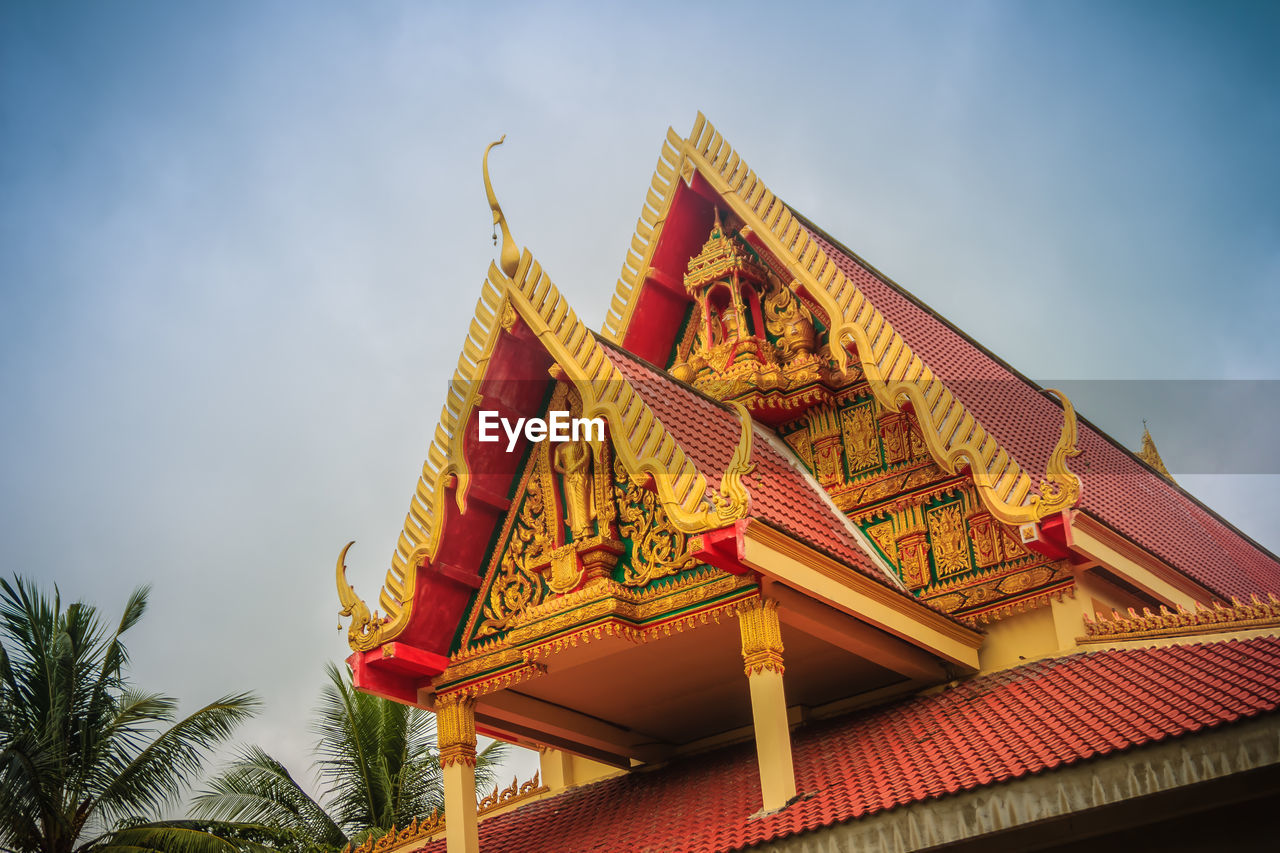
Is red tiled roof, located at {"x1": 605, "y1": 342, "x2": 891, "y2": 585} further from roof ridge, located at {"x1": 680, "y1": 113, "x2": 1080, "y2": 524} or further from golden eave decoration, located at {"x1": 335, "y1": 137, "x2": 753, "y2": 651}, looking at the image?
roof ridge, located at {"x1": 680, "y1": 113, "x2": 1080, "y2": 524}

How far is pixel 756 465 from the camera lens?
34.3 ft

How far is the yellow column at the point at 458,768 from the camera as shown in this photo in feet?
32.8

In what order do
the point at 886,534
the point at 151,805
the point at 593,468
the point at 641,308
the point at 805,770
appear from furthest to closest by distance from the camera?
1. the point at 151,805
2. the point at 641,308
3. the point at 886,534
4. the point at 593,468
5. the point at 805,770

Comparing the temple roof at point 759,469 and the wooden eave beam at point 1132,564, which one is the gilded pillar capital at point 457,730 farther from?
the wooden eave beam at point 1132,564

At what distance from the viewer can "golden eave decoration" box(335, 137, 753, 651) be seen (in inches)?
377

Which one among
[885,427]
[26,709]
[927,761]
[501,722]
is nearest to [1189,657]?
[927,761]

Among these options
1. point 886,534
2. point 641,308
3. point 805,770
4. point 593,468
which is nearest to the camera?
point 805,770

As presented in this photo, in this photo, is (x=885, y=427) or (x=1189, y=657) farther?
Answer: (x=885, y=427)

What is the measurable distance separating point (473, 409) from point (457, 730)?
2.17 meters

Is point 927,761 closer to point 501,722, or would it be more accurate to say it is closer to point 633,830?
point 633,830

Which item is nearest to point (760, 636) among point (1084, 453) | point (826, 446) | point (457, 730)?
point (457, 730)

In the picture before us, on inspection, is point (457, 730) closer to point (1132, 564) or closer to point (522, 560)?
point (522, 560)

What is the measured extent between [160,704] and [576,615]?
882 centimetres

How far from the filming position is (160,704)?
663 inches
